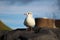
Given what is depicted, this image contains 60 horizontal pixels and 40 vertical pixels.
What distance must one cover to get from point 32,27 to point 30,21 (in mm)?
113

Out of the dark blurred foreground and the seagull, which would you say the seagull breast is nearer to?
the seagull

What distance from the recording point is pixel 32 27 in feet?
11.1

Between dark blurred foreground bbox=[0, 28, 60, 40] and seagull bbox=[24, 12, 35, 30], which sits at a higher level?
seagull bbox=[24, 12, 35, 30]

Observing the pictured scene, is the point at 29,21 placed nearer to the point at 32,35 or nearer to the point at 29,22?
the point at 29,22

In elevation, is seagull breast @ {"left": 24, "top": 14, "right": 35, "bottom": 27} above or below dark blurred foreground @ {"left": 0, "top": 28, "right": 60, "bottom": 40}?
above

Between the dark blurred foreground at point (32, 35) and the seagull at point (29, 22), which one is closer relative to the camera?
the dark blurred foreground at point (32, 35)

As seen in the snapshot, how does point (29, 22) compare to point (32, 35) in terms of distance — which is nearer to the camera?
point (32, 35)

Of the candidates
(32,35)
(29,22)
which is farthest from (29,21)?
(32,35)

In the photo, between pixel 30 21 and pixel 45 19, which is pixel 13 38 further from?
pixel 45 19

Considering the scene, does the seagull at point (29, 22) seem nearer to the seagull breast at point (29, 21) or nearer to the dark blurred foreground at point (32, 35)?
the seagull breast at point (29, 21)

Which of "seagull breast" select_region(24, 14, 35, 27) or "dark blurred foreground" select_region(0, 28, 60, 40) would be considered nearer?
"dark blurred foreground" select_region(0, 28, 60, 40)

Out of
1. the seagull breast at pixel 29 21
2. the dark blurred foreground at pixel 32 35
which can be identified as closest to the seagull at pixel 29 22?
the seagull breast at pixel 29 21

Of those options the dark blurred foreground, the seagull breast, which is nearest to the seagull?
the seagull breast

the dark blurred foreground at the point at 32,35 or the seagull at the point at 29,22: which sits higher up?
the seagull at the point at 29,22
